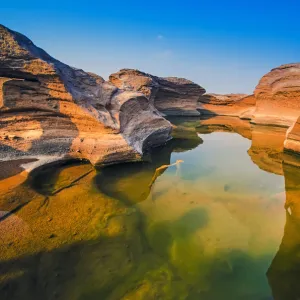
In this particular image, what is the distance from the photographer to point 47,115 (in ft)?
17.5

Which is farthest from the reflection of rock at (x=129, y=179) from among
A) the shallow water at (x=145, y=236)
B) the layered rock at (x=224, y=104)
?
the layered rock at (x=224, y=104)

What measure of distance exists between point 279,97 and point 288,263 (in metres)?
14.5

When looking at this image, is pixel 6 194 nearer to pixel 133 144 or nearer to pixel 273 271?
pixel 133 144

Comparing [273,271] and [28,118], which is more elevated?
[28,118]

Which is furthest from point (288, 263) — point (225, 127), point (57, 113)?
point (225, 127)

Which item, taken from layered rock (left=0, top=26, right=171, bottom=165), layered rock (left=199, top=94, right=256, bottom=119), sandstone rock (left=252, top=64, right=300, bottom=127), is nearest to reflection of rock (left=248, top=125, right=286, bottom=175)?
layered rock (left=0, top=26, right=171, bottom=165)

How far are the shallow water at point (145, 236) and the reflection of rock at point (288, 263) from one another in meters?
0.01

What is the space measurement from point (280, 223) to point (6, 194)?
397 cm

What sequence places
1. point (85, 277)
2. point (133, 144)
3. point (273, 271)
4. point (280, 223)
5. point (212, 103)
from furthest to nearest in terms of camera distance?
point (212, 103)
point (133, 144)
point (280, 223)
point (273, 271)
point (85, 277)

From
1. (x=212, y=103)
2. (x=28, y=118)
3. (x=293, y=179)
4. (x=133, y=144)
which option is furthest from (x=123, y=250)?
(x=212, y=103)

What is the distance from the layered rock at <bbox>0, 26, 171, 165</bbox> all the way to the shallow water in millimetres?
486

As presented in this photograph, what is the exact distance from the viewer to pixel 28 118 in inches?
205

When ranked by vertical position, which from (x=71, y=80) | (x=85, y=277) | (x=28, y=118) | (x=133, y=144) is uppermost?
(x=71, y=80)

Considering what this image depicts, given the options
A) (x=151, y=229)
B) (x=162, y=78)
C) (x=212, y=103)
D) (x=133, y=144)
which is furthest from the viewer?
(x=212, y=103)
